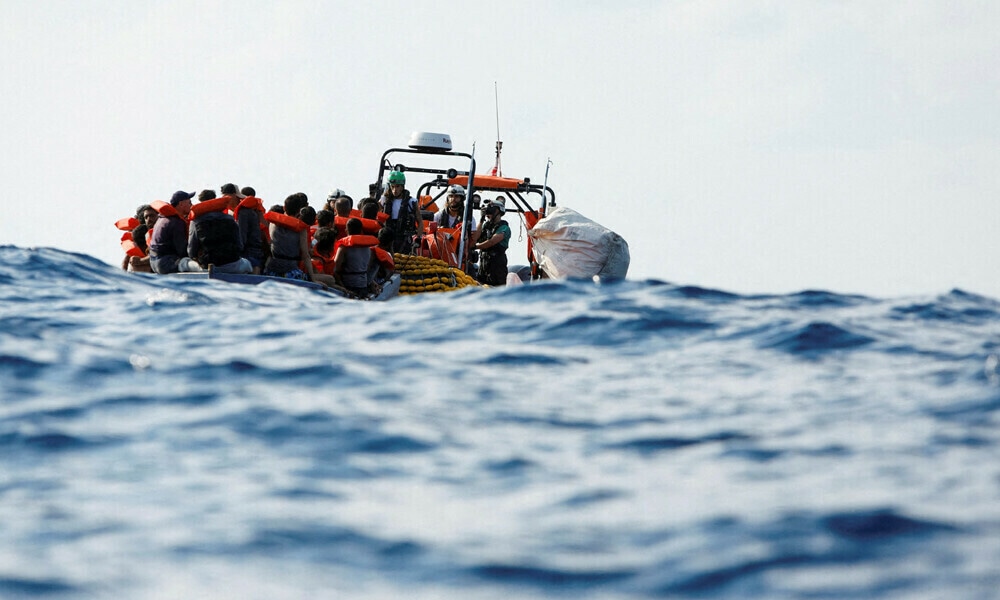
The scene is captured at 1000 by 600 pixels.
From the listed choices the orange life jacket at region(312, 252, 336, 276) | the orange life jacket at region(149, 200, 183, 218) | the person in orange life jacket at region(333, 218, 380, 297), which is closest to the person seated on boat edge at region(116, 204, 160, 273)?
the orange life jacket at region(149, 200, 183, 218)

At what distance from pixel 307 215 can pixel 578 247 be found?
169 inches

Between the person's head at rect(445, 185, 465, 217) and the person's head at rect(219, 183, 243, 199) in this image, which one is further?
the person's head at rect(445, 185, 465, 217)

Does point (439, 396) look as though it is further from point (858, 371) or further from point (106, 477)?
point (858, 371)

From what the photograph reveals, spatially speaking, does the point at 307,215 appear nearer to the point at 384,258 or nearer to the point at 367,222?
the point at 367,222

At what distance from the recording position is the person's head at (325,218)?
1321cm

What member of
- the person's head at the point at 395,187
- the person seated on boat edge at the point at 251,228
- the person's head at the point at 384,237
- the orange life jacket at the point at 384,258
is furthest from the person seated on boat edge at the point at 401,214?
the person seated on boat edge at the point at 251,228

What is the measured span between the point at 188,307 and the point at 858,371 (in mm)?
5562

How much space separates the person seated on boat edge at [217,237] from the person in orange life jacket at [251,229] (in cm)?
63

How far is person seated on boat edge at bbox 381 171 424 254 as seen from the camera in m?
15.1

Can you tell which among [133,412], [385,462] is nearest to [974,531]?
[385,462]

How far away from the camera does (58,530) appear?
372cm

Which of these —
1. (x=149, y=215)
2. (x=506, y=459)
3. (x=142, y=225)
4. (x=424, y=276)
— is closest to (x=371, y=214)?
(x=424, y=276)

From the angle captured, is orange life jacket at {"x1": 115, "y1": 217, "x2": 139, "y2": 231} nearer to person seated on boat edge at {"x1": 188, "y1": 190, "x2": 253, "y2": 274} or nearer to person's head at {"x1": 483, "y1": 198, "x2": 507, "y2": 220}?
person seated on boat edge at {"x1": 188, "y1": 190, "x2": 253, "y2": 274}

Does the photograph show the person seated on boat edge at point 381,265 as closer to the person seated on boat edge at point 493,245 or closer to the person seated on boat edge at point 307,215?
the person seated on boat edge at point 307,215
